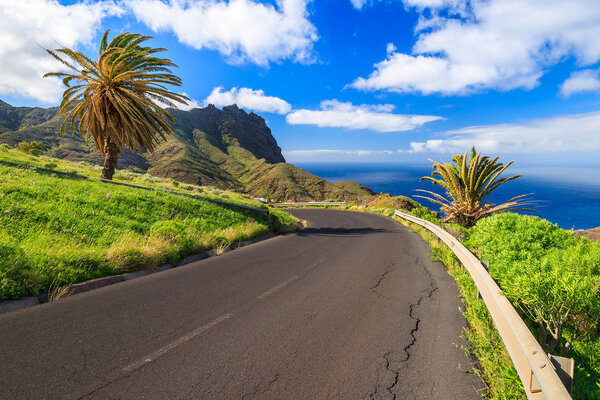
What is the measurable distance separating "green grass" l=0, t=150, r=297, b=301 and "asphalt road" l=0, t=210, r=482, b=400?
711mm

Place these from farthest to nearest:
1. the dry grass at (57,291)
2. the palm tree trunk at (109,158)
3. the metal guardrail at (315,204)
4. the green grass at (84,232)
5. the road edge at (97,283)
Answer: the metal guardrail at (315,204), the palm tree trunk at (109,158), the green grass at (84,232), the dry grass at (57,291), the road edge at (97,283)

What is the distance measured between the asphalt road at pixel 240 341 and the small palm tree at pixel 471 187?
14.1 ft

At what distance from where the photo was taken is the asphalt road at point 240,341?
2766 mm

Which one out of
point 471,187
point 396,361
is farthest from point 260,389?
point 471,187

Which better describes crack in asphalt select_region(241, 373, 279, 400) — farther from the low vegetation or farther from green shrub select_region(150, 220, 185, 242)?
green shrub select_region(150, 220, 185, 242)

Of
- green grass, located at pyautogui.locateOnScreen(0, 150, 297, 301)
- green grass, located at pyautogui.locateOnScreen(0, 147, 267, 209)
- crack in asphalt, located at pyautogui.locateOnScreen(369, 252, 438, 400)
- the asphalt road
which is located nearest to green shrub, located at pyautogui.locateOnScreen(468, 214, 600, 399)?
the asphalt road

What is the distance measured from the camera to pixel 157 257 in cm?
665

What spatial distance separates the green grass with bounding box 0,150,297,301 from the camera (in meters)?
4.75

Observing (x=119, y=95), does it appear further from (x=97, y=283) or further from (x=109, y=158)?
(x=97, y=283)

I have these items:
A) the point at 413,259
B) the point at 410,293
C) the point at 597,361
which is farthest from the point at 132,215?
the point at 597,361

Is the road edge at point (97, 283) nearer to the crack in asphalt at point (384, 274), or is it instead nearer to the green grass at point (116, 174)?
the crack in asphalt at point (384, 274)

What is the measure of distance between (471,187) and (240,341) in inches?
347

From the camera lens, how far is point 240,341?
3.59m

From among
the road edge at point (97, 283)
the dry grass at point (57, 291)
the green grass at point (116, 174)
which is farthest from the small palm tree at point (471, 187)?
the green grass at point (116, 174)
